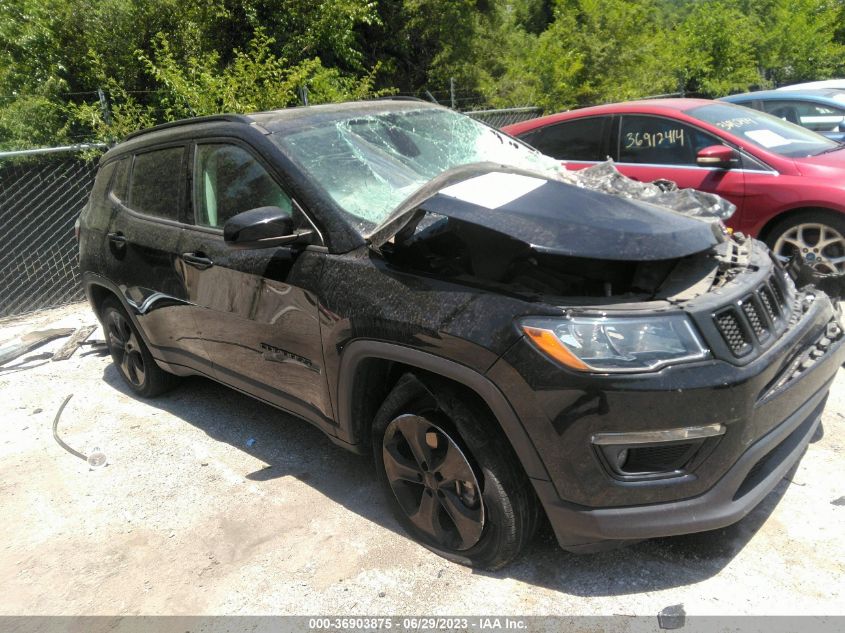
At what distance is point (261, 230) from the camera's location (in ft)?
9.93

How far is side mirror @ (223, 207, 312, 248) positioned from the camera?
3.02 meters

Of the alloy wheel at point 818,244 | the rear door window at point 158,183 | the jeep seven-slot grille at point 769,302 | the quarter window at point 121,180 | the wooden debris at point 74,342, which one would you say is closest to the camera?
the jeep seven-slot grille at point 769,302

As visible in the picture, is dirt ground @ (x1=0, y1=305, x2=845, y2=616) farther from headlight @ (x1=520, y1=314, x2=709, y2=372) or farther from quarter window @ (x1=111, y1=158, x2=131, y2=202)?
quarter window @ (x1=111, y1=158, x2=131, y2=202)

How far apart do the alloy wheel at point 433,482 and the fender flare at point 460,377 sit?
0.24m

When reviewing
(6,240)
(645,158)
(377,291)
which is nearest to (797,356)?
(377,291)

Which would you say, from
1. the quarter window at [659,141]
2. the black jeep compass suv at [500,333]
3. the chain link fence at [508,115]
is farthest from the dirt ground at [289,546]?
the chain link fence at [508,115]

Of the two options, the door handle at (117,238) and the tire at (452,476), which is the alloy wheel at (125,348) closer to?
the door handle at (117,238)

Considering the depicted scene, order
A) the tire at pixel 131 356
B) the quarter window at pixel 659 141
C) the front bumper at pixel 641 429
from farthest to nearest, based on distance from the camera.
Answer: the quarter window at pixel 659 141, the tire at pixel 131 356, the front bumper at pixel 641 429

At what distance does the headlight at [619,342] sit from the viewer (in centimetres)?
231

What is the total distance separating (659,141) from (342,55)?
9091 mm

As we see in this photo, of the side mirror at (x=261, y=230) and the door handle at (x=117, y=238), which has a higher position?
the side mirror at (x=261, y=230)

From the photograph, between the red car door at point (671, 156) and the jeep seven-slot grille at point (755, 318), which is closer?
the jeep seven-slot grille at point (755, 318)

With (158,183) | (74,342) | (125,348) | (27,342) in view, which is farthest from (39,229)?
(158,183)

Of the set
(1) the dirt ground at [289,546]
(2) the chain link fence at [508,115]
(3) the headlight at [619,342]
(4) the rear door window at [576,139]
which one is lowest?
(2) the chain link fence at [508,115]
